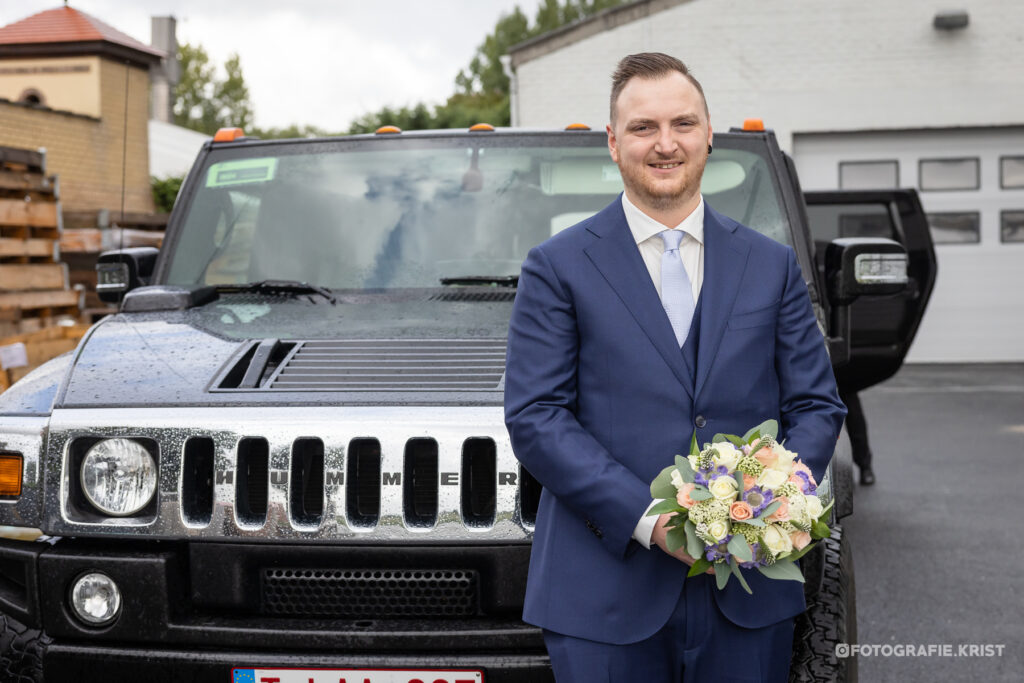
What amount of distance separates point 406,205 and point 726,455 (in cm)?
228

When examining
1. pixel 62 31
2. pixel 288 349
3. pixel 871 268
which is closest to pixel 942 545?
pixel 871 268

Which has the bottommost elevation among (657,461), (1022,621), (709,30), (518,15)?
(1022,621)

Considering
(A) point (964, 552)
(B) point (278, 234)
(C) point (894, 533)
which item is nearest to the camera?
(B) point (278, 234)

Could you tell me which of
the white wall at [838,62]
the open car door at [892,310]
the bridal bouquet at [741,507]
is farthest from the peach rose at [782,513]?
the white wall at [838,62]

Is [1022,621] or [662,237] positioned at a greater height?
[662,237]

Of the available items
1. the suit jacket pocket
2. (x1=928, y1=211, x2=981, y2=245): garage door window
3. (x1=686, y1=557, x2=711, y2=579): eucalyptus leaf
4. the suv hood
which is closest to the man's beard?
the suit jacket pocket

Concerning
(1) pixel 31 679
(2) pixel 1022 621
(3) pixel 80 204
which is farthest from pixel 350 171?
(3) pixel 80 204

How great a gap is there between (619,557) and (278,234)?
7.56ft

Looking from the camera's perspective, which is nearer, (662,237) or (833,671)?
(662,237)

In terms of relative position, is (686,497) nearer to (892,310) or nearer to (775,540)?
(775,540)

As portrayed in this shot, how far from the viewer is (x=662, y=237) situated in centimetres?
215

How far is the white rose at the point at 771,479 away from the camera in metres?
1.87

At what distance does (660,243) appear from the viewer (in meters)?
2.17

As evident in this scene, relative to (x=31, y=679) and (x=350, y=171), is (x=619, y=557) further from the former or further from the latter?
(x=350, y=171)
